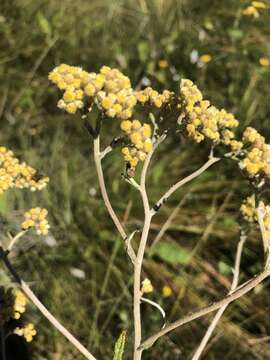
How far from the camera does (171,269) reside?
2.97m

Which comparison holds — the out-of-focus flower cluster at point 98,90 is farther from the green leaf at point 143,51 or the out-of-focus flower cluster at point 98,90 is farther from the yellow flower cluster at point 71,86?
the green leaf at point 143,51

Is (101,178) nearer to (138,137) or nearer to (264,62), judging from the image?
(138,137)

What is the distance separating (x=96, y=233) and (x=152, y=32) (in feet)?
5.08

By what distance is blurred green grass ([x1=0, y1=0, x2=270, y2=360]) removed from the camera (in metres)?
2.67

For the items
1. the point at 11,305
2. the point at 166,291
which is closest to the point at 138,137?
the point at 11,305

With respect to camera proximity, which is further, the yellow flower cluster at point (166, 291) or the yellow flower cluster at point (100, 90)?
the yellow flower cluster at point (166, 291)

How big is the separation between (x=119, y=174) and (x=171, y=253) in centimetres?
55

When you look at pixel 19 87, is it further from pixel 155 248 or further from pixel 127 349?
pixel 127 349

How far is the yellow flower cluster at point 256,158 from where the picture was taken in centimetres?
148

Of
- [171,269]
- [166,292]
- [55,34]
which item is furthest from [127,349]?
[55,34]

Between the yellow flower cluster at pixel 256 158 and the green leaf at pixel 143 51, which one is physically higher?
the yellow flower cluster at pixel 256 158

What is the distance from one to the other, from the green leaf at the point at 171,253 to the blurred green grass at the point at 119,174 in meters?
0.03

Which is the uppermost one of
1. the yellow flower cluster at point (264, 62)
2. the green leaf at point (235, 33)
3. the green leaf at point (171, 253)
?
the green leaf at point (235, 33)

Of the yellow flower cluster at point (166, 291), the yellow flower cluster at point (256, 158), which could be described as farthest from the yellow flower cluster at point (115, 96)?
the yellow flower cluster at point (166, 291)
